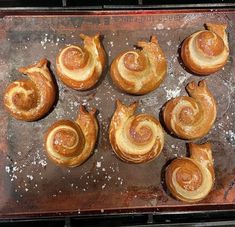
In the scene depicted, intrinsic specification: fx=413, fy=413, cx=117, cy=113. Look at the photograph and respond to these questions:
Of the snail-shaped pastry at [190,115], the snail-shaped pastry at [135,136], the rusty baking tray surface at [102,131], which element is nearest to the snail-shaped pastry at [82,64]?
the rusty baking tray surface at [102,131]

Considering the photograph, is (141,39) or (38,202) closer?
(38,202)

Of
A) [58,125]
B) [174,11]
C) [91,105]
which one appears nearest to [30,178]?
[58,125]

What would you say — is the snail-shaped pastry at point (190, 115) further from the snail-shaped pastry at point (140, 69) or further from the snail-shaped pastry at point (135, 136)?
the snail-shaped pastry at point (140, 69)

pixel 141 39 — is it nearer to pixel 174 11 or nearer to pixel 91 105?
pixel 174 11

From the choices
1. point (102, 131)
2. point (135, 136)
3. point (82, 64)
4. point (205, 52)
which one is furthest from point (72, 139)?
point (205, 52)

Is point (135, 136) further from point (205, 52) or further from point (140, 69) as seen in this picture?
point (205, 52)

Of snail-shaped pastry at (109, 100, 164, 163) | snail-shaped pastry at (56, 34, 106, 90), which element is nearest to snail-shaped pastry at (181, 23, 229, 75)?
snail-shaped pastry at (109, 100, 164, 163)
